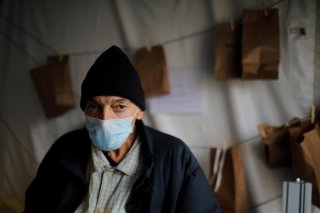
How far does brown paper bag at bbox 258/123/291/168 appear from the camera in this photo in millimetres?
1306

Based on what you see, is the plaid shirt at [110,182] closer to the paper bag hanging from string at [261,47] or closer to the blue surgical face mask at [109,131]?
the blue surgical face mask at [109,131]

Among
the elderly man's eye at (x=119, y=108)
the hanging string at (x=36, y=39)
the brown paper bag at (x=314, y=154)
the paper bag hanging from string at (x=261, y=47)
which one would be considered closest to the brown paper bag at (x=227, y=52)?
the paper bag hanging from string at (x=261, y=47)

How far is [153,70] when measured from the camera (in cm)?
150

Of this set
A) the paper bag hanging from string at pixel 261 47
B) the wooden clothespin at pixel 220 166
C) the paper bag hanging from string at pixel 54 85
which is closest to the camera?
the paper bag hanging from string at pixel 261 47

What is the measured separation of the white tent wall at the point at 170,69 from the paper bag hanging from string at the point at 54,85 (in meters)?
0.05

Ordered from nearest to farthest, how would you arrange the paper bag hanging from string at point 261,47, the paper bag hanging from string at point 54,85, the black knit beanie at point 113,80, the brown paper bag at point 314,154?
the black knit beanie at point 113,80 → the brown paper bag at point 314,154 → the paper bag hanging from string at point 261,47 → the paper bag hanging from string at point 54,85

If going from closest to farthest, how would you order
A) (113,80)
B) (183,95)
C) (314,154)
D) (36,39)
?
1. (113,80)
2. (314,154)
3. (183,95)
4. (36,39)

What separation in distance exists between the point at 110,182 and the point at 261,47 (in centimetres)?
82

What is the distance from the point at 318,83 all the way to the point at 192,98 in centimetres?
56

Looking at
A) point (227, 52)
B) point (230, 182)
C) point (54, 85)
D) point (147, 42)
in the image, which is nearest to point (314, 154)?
point (230, 182)

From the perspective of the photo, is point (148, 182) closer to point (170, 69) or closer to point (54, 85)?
point (170, 69)

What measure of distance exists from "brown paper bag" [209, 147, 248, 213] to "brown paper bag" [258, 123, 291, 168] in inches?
5.5

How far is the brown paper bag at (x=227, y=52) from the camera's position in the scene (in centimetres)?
136

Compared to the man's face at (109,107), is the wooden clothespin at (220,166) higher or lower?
lower
